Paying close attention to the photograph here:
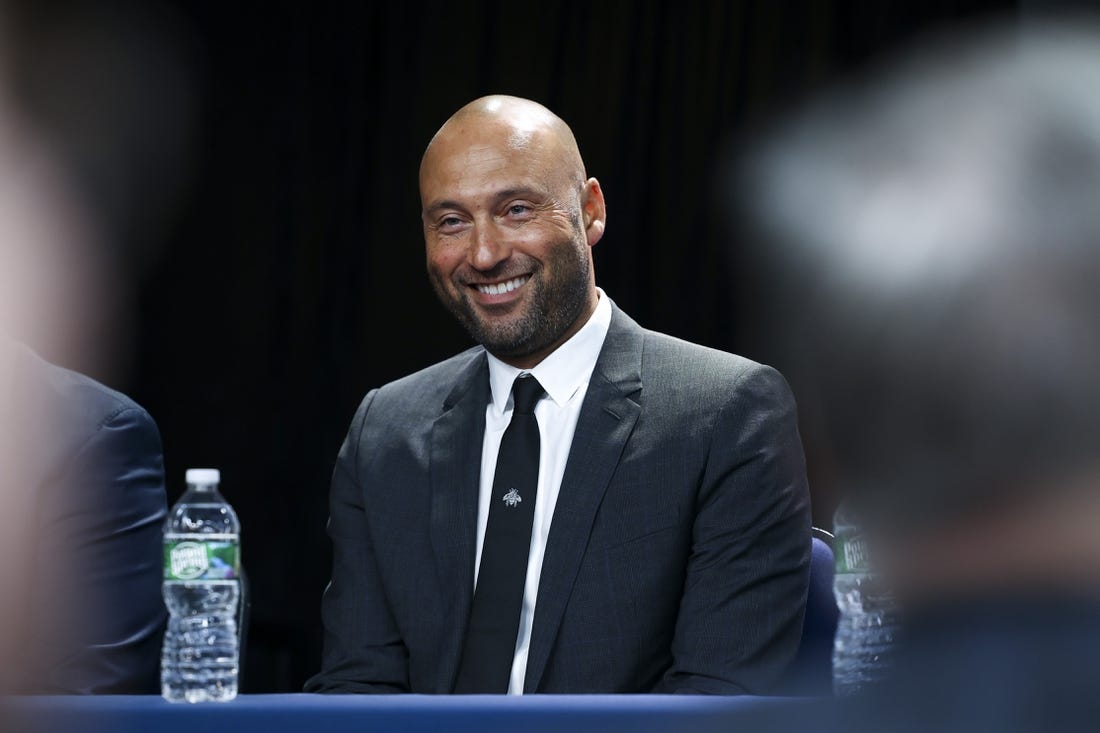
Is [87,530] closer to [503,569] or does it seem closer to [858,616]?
[503,569]

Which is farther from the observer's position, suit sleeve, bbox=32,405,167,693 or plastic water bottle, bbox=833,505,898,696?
suit sleeve, bbox=32,405,167,693

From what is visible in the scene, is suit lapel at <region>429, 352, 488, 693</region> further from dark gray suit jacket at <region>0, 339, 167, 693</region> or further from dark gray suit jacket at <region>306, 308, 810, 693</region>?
dark gray suit jacket at <region>0, 339, 167, 693</region>

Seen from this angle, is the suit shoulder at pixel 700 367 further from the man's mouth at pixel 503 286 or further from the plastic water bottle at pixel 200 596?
the plastic water bottle at pixel 200 596

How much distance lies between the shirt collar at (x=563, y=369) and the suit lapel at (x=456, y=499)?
0.03 meters

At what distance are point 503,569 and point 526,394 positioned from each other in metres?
0.30

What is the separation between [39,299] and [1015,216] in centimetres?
48

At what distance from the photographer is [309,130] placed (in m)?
3.34

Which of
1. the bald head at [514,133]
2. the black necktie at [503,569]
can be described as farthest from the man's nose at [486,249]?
the black necktie at [503,569]

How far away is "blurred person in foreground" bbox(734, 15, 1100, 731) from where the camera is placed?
50 cm

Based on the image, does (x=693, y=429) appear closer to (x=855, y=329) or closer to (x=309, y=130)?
(x=855, y=329)

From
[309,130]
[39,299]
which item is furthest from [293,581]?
[39,299]

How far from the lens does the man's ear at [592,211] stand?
2295 mm

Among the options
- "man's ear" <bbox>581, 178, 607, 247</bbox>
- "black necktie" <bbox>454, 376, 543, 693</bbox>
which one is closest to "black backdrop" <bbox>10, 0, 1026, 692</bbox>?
"man's ear" <bbox>581, 178, 607, 247</bbox>

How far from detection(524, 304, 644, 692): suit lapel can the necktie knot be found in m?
0.09
